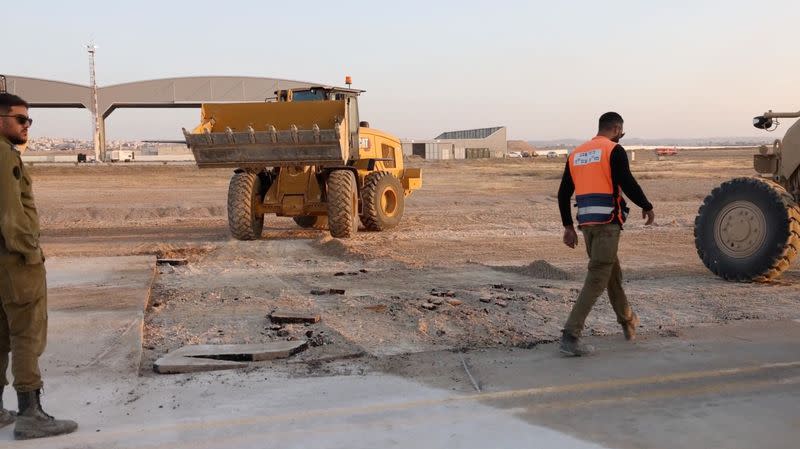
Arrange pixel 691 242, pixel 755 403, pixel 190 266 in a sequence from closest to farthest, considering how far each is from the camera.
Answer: pixel 755 403
pixel 190 266
pixel 691 242

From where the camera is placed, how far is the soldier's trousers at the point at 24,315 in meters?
4.04

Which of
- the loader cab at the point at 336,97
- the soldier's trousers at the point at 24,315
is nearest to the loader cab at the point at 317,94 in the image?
the loader cab at the point at 336,97

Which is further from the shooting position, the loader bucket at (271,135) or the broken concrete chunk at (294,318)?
the loader bucket at (271,135)

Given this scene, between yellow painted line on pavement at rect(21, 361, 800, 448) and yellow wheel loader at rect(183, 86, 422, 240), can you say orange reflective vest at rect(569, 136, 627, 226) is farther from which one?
yellow wheel loader at rect(183, 86, 422, 240)

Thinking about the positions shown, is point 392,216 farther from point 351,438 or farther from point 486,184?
point 486,184

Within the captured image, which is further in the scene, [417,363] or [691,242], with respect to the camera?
[691,242]

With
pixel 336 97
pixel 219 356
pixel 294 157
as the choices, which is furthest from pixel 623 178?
pixel 336 97

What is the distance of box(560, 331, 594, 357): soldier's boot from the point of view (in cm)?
559

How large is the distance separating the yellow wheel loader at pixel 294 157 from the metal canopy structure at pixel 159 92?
38.4 metres

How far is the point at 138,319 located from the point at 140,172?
33795 mm

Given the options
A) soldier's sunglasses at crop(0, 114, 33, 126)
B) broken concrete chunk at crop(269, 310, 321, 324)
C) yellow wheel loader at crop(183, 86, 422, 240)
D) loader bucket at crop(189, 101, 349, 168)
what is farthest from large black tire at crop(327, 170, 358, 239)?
soldier's sunglasses at crop(0, 114, 33, 126)

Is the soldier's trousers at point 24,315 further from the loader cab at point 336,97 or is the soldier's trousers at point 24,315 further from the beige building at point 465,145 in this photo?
the beige building at point 465,145

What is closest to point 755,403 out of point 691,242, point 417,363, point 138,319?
point 417,363

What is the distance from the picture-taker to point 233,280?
939 cm
